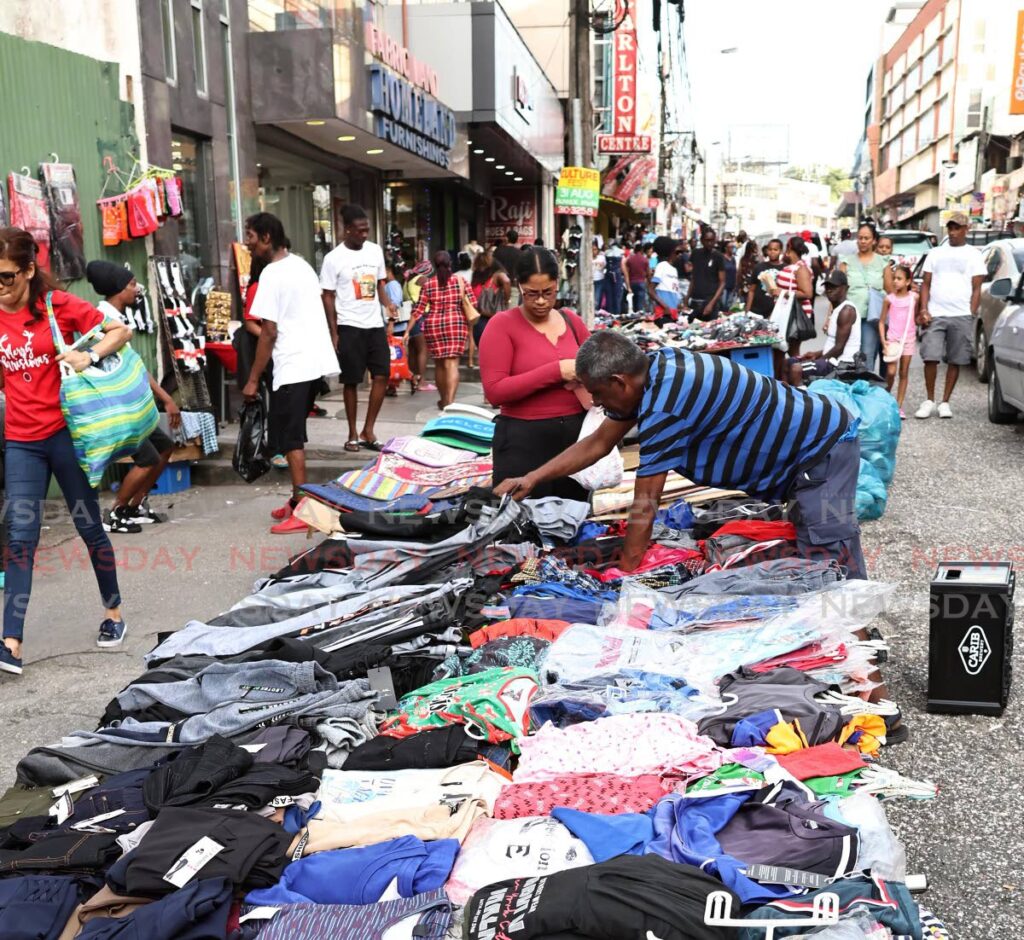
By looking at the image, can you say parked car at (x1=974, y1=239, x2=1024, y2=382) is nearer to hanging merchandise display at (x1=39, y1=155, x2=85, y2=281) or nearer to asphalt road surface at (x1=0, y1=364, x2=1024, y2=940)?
asphalt road surface at (x1=0, y1=364, x2=1024, y2=940)

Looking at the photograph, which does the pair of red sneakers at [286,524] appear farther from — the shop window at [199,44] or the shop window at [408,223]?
the shop window at [408,223]

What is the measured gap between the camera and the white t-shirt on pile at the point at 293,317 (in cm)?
739

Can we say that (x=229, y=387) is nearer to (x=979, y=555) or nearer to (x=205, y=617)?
(x=205, y=617)

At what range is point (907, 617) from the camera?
582cm

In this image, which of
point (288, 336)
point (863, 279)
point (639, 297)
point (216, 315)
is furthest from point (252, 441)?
point (639, 297)

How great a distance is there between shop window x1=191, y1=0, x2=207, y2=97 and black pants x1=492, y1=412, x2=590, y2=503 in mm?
6291

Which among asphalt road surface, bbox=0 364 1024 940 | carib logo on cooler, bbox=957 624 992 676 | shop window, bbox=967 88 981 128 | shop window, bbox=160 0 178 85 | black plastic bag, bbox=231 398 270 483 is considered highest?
shop window, bbox=967 88 981 128

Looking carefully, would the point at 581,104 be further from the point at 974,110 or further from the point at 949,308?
the point at 974,110

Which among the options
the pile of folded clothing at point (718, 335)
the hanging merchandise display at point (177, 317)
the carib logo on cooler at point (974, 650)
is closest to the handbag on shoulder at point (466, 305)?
the pile of folded clothing at point (718, 335)

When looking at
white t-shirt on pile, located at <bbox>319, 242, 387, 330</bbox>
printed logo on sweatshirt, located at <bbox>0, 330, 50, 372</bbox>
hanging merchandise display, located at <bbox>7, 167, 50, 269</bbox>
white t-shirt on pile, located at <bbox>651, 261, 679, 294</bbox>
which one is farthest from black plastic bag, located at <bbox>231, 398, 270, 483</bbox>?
white t-shirt on pile, located at <bbox>651, 261, 679, 294</bbox>

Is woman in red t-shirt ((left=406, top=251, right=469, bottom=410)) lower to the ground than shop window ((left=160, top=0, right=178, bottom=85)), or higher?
lower

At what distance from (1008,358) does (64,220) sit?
27.2ft

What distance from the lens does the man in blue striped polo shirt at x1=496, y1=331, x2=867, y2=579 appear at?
461 cm

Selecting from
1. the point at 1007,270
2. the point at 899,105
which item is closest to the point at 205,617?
the point at 1007,270
